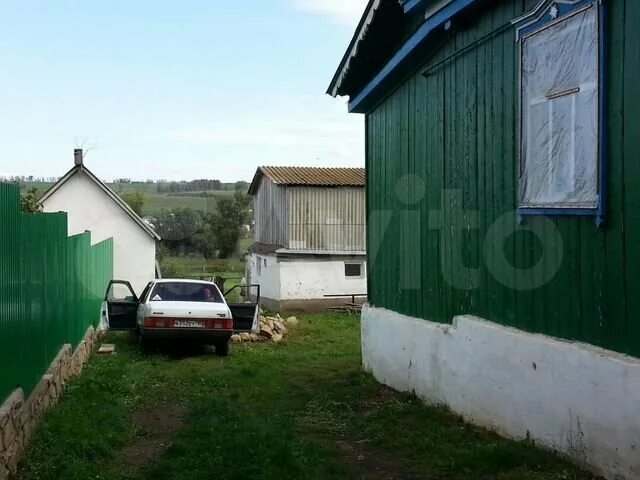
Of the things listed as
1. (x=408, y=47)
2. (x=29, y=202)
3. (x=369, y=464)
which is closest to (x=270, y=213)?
(x=29, y=202)

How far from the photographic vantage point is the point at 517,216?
6.99 meters

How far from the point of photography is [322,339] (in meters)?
17.5

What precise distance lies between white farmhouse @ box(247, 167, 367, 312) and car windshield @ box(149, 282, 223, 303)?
9.98 m

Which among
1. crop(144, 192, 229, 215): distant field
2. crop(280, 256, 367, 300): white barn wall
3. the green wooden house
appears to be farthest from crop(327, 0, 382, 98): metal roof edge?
crop(144, 192, 229, 215): distant field

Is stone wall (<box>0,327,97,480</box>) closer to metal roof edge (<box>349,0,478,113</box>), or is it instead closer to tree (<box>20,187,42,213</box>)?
A: metal roof edge (<box>349,0,478,113</box>)

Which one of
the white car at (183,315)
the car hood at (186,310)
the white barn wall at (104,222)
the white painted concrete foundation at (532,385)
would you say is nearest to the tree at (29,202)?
the white barn wall at (104,222)

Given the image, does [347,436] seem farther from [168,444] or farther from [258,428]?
[168,444]

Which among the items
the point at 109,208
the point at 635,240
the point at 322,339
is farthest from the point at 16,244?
→ the point at 109,208

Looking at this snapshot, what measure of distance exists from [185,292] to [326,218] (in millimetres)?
11766

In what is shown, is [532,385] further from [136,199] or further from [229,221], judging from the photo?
[136,199]

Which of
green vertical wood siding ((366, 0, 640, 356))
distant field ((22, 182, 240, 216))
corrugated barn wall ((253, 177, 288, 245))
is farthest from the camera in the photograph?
distant field ((22, 182, 240, 216))

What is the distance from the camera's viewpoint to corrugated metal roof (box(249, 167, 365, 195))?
84.7 feet

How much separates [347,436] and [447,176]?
10.8 feet

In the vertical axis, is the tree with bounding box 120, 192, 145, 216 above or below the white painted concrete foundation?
above
